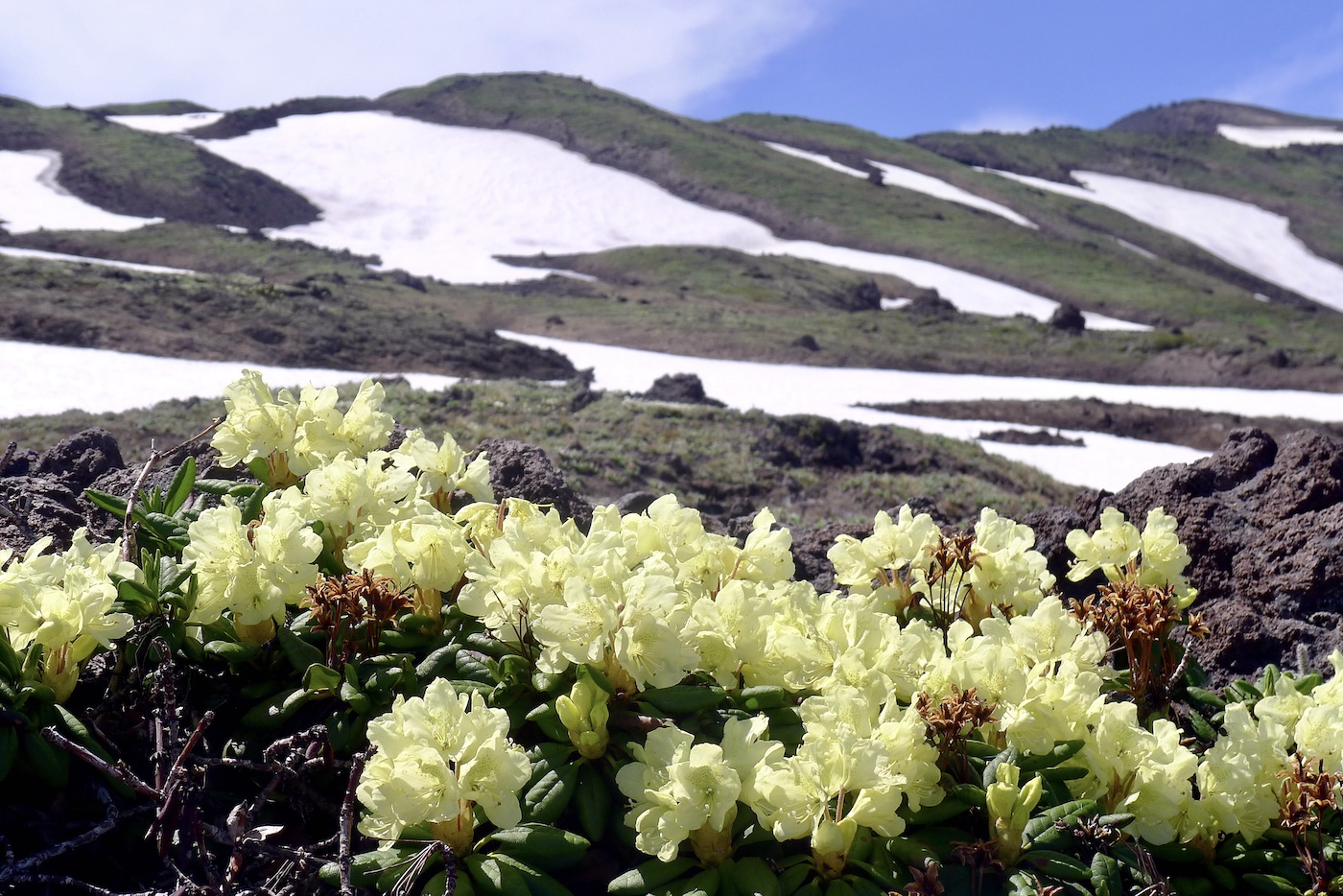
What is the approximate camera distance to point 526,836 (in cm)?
172

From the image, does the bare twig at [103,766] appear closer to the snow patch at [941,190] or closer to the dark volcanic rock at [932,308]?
the dark volcanic rock at [932,308]

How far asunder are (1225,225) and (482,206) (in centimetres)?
4496

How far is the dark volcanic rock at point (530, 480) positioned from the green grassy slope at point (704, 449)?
19.8ft

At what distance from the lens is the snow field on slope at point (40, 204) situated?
3909 centimetres

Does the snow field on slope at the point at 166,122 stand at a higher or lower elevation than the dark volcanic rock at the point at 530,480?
higher

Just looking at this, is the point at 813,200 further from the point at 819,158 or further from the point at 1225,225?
the point at 1225,225

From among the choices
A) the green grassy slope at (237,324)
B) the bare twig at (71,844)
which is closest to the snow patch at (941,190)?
the green grassy slope at (237,324)

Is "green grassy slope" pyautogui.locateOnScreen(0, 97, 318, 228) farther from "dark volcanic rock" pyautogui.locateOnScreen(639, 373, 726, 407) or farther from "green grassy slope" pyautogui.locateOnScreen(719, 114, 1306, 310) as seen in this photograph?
"green grassy slope" pyautogui.locateOnScreen(719, 114, 1306, 310)

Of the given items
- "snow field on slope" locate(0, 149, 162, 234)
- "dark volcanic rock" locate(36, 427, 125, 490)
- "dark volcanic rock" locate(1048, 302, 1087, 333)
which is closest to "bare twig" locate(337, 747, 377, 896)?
"dark volcanic rock" locate(36, 427, 125, 490)

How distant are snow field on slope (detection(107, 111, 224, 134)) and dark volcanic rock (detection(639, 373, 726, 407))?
2084 inches

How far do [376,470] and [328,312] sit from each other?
22.1 meters

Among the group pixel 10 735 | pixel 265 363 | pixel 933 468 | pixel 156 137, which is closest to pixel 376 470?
pixel 10 735

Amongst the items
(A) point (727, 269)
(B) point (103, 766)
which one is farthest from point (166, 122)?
(B) point (103, 766)

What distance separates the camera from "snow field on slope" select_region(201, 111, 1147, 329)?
146ft
